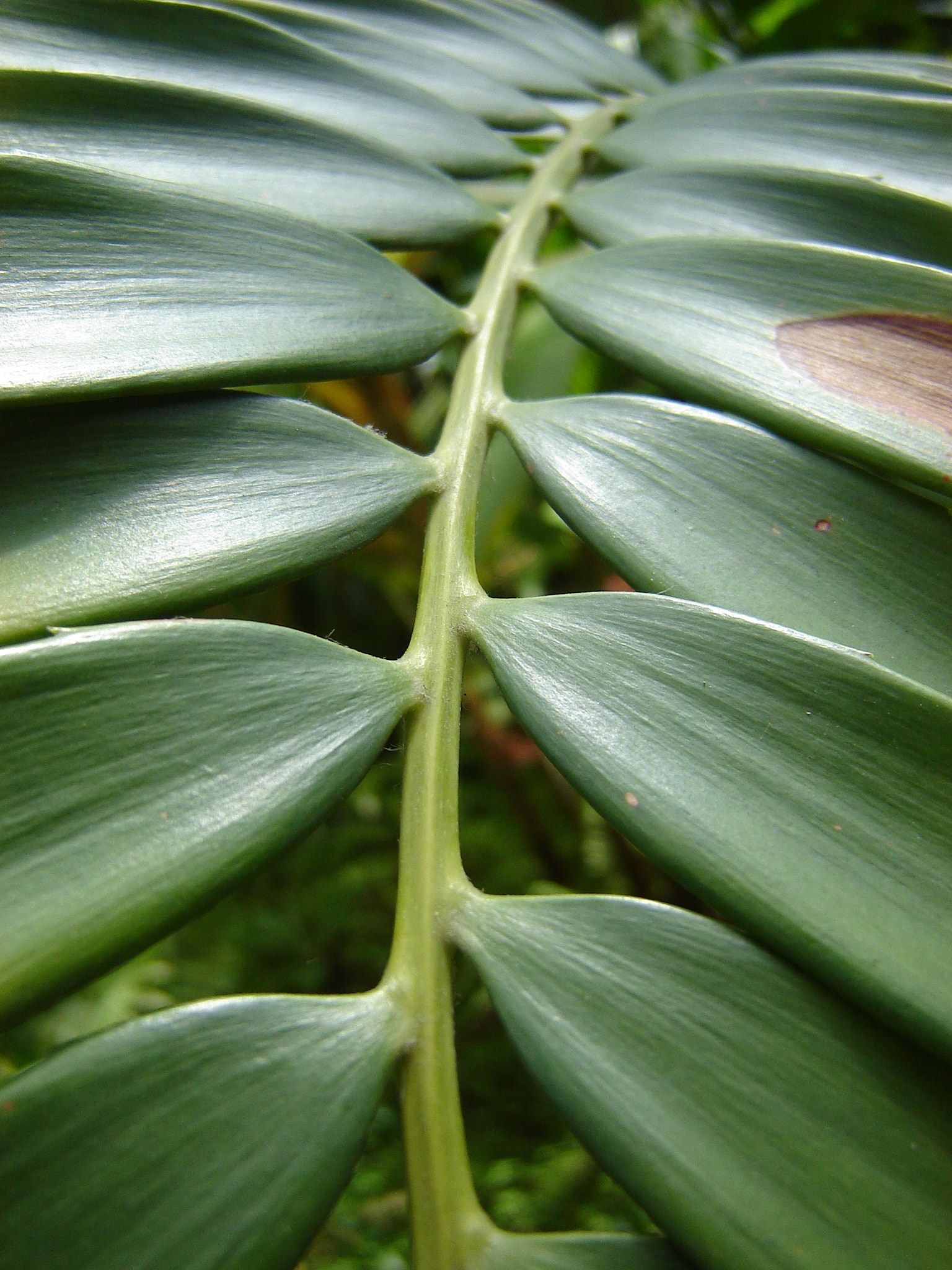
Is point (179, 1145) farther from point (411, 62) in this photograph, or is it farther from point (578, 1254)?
point (411, 62)

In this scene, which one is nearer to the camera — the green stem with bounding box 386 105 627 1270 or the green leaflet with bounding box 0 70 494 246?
the green stem with bounding box 386 105 627 1270

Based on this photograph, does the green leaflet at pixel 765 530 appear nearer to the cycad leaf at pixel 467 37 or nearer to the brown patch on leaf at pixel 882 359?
the brown patch on leaf at pixel 882 359

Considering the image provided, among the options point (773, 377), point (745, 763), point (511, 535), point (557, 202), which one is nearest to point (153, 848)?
point (745, 763)

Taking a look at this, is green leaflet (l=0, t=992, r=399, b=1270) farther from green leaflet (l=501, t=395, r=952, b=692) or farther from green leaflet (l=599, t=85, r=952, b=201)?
green leaflet (l=599, t=85, r=952, b=201)

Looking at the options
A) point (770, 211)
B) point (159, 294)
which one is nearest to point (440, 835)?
point (159, 294)

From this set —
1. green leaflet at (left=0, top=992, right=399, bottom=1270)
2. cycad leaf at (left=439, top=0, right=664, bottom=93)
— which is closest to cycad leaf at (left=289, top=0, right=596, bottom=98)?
cycad leaf at (left=439, top=0, right=664, bottom=93)

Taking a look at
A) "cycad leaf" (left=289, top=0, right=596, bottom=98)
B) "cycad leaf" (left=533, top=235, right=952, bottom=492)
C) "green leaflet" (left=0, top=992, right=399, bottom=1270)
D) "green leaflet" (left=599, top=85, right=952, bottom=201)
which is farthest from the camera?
"cycad leaf" (left=289, top=0, right=596, bottom=98)
